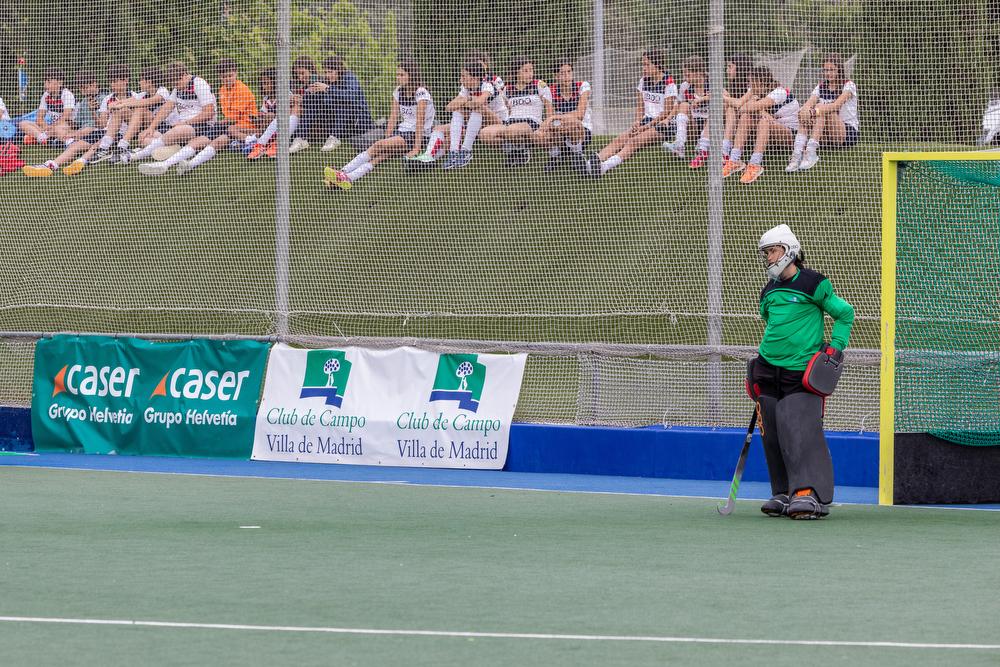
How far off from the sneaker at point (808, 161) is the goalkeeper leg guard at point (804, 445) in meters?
4.94

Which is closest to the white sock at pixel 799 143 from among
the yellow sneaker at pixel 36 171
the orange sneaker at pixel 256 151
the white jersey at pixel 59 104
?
the orange sneaker at pixel 256 151

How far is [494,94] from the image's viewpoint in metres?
16.1

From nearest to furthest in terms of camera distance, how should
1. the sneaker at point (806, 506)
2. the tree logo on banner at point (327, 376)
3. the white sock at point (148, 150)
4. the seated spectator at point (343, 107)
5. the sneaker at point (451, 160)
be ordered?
the sneaker at point (806, 506) → the tree logo on banner at point (327, 376) → the seated spectator at point (343, 107) → the sneaker at point (451, 160) → the white sock at point (148, 150)

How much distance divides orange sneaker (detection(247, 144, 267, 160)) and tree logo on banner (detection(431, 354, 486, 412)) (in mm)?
2776

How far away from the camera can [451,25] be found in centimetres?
1611

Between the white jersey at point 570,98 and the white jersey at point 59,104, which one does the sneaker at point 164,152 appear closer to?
the white jersey at point 59,104

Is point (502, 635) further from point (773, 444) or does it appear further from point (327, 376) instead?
point (327, 376)

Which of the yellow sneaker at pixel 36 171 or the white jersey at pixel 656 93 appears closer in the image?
the white jersey at pixel 656 93

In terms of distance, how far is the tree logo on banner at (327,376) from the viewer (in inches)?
577

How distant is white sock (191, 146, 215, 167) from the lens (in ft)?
54.6

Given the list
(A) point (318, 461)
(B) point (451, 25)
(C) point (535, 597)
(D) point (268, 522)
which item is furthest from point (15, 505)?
(B) point (451, 25)

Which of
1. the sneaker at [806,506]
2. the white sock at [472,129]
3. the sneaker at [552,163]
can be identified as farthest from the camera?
the sneaker at [552,163]

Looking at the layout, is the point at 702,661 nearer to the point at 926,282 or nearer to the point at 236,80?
the point at 926,282

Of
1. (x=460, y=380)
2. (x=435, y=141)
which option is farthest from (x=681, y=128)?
(x=460, y=380)
